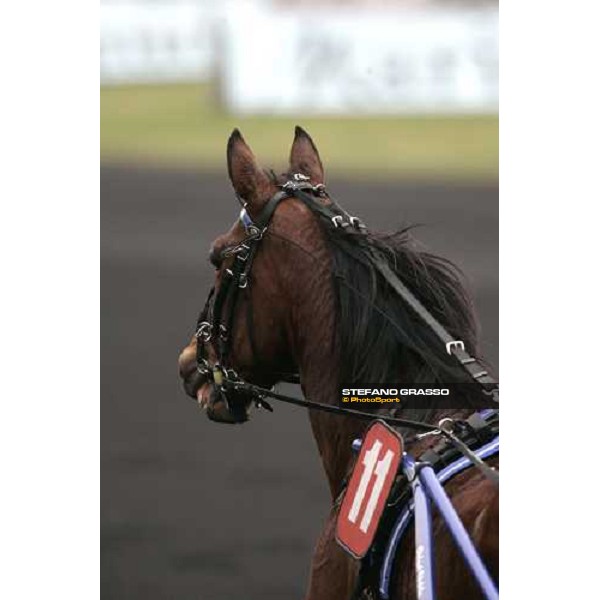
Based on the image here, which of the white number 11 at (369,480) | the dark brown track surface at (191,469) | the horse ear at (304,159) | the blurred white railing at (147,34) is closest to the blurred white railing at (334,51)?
the blurred white railing at (147,34)

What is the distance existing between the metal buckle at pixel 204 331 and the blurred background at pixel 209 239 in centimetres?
56

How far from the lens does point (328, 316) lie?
9.98 ft

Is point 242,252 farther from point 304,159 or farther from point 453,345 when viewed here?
point 453,345

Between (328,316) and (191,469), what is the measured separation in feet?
6.66

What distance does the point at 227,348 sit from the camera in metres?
3.20

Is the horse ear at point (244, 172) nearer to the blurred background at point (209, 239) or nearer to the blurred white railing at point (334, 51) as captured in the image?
the blurred background at point (209, 239)

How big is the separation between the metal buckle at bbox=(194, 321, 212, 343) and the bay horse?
60 millimetres

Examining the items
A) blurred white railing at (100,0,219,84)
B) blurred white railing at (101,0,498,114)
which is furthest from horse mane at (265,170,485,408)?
blurred white railing at (100,0,219,84)

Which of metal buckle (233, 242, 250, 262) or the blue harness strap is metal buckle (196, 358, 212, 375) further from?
the blue harness strap

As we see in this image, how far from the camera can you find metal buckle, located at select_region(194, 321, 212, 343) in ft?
10.6
